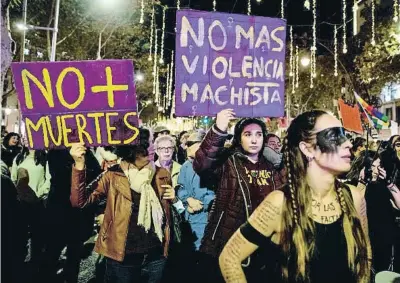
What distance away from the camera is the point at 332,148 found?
8.15ft

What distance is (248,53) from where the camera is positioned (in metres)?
4.73

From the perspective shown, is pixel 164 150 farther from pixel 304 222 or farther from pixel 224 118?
pixel 304 222

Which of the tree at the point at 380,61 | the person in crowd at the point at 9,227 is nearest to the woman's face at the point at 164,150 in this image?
the person in crowd at the point at 9,227

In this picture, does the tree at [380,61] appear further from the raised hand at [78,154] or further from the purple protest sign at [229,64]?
the raised hand at [78,154]

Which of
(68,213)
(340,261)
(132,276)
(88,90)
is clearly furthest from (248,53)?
(68,213)

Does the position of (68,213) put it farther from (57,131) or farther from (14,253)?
(14,253)

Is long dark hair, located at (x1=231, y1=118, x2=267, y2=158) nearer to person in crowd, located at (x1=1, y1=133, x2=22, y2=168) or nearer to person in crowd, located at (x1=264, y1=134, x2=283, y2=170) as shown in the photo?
person in crowd, located at (x1=264, y1=134, x2=283, y2=170)

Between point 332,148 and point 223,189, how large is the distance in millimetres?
1792

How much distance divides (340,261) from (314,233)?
19cm

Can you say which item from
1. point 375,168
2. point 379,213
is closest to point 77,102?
point 375,168

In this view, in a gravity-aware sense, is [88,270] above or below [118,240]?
below

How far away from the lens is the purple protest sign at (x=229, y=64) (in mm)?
4523

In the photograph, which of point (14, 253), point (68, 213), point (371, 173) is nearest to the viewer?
point (14, 253)

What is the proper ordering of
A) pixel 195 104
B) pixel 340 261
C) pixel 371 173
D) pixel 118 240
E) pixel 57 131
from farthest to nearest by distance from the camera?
pixel 371 173, pixel 195 104, pixel 57 131, pixel 118 240, pixel 340 261
